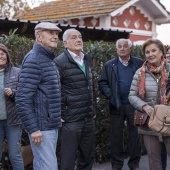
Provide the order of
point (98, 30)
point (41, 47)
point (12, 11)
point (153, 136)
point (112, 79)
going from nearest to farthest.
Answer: point (41, 47) < point (153, 136) < point (112, 79) < point (98, 30) < point (12, 11)

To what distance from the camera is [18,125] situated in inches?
203

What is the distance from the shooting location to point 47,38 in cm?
419

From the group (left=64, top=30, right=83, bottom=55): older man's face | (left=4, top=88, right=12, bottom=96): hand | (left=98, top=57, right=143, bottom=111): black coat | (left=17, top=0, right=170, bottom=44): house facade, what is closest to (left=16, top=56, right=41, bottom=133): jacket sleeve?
(left=4, top=88, right=12, bottom=96): hand

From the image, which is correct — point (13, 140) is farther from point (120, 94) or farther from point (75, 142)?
point (120, 94)

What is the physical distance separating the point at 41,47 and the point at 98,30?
790cm

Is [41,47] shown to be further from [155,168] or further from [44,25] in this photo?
[155,168]

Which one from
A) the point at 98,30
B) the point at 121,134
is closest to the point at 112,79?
the point at 121,134

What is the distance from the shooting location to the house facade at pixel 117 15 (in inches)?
593

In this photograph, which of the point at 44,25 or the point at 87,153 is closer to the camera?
the point at 44,25

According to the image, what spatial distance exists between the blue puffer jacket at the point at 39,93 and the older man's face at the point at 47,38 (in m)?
0.07

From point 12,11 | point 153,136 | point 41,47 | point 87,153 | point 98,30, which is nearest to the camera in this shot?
point 41,47

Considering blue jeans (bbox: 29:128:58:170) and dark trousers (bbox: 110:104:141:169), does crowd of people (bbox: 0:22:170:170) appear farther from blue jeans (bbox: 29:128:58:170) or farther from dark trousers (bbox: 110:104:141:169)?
dark trousers (bbox: 110:104:141:169)

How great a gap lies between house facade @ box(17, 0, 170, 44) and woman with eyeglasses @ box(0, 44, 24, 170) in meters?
9.81

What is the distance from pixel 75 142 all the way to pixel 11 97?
1005mm
